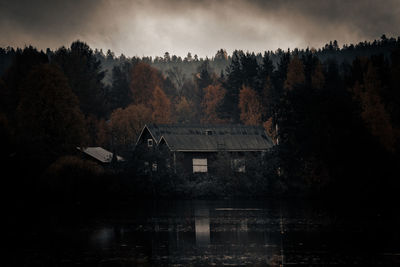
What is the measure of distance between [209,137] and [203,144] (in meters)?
1.95

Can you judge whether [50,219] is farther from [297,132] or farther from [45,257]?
[297,132]

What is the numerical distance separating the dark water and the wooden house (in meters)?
22.2

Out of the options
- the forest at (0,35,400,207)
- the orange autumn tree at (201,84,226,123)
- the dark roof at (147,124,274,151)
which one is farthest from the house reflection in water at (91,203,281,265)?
the orange autumn tree at (201,84,226,123)

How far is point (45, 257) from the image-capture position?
2428 cm

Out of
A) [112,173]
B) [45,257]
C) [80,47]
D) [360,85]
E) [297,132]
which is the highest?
[80,47]

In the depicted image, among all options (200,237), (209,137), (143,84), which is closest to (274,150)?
(209,137)

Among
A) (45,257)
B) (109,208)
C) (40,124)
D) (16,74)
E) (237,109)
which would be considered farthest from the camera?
(237,109)

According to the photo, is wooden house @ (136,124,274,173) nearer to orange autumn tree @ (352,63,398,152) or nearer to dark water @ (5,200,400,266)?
orange autumn tree @ (352,63,398,152)

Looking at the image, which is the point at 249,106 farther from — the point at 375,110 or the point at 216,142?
the point at 375,110

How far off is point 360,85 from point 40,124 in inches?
1432

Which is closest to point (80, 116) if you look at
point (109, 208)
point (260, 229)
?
point (109, 208)

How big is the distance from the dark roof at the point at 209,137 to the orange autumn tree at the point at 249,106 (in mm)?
24359

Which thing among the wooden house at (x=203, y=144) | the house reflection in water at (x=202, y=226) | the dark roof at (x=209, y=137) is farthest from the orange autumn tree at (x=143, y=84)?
the house reflection in water at (x=202, y=226)

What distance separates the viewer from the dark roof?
69.1m
